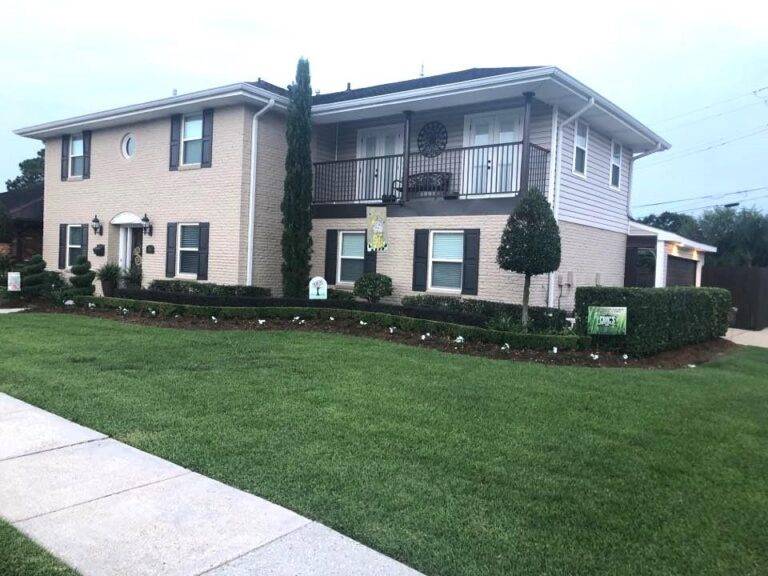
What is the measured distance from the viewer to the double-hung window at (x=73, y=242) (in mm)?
18469

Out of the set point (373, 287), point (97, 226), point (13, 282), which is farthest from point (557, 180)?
point (13, 282)

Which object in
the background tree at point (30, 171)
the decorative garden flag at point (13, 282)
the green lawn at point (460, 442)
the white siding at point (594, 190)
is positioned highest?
the background tree at point (30, 171)

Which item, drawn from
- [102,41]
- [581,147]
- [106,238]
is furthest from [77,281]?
[581,147]

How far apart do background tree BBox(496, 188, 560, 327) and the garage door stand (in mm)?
8863

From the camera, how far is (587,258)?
14.6 m

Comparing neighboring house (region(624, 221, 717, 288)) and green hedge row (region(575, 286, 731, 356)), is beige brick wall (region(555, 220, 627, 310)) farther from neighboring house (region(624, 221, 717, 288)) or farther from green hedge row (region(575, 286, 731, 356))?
green hedge row (region(575, 286, 731, 356))

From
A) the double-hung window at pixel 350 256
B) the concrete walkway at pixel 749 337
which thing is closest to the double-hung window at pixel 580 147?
the double-hung window at pixel 350 256

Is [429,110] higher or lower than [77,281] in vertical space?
higher

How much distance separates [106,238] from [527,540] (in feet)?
55.5

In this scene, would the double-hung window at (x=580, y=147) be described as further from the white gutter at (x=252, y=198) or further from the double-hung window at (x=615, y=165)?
the white gutter at (x=252, y=198)

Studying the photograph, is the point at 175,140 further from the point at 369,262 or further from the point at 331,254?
the point at 369,262

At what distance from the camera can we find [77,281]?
15453mm

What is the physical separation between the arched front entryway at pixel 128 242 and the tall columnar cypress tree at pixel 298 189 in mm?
5465

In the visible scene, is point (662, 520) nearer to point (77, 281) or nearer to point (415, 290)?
point (415, 290)
